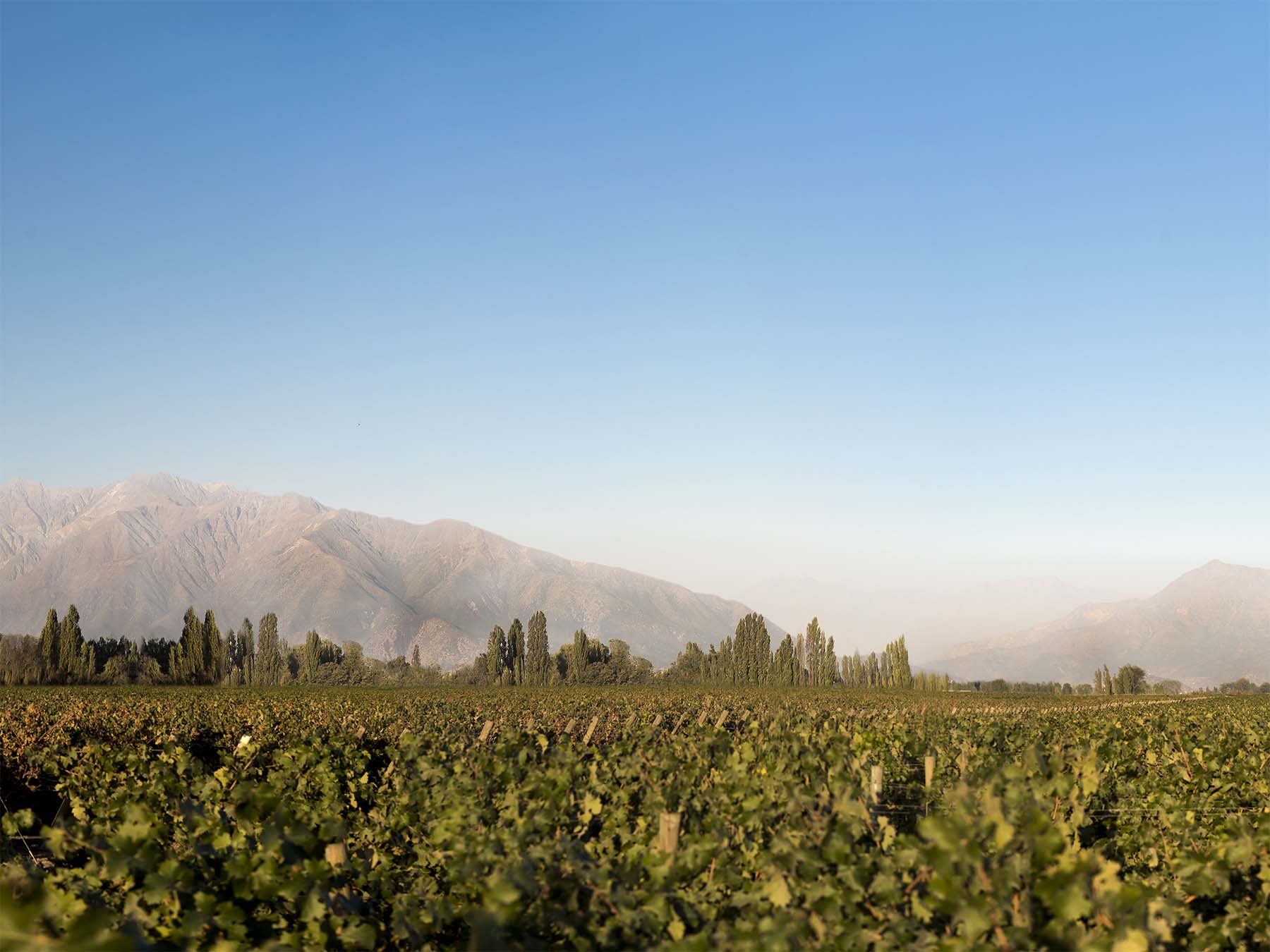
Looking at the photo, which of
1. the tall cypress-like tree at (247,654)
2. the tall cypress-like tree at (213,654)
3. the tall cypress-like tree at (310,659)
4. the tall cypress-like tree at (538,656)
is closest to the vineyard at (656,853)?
the tall cypress-like tree at (538,656)

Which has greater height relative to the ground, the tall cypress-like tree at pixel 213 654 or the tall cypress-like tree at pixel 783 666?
the tall cypress-like tree at pixel 213 654

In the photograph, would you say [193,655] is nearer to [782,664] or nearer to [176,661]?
[176,661]

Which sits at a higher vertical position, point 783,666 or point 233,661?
point 233,661

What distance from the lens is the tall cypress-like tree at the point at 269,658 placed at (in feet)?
268

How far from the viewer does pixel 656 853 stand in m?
5.36

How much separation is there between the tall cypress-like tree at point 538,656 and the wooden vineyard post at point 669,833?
7820 centimetres

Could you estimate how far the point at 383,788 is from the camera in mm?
10320

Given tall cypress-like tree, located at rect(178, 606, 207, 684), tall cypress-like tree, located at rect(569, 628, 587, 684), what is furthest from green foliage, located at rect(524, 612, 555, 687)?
tall cypress-like tree, located at rect(178, 606, 207, 684)

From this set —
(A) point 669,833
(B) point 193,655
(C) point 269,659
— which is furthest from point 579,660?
(A) point 669,833

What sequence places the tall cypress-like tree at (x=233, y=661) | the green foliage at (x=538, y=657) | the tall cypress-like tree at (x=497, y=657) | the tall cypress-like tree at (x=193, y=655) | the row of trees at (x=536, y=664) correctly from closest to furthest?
the tall cypress-like tree at (x=193, y=655)
the tall cypress-like tree at (x=233, y=661)
the tall cypress-like tree at (x=497, y=657)
the row of trees at (x=536, y=664)
the green foliage at (x=538, y=657)

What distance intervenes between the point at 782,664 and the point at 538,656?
21800 millimetres

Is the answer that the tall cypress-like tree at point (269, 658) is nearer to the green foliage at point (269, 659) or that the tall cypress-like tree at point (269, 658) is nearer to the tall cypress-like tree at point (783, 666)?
the green foliage at point (269, 659)

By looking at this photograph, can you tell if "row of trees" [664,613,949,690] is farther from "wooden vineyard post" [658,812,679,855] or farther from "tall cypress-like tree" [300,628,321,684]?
"wooden vineyard post" [658,812,679,855]

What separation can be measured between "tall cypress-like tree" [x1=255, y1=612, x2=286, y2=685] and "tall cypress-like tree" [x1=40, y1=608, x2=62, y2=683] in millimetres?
14946
